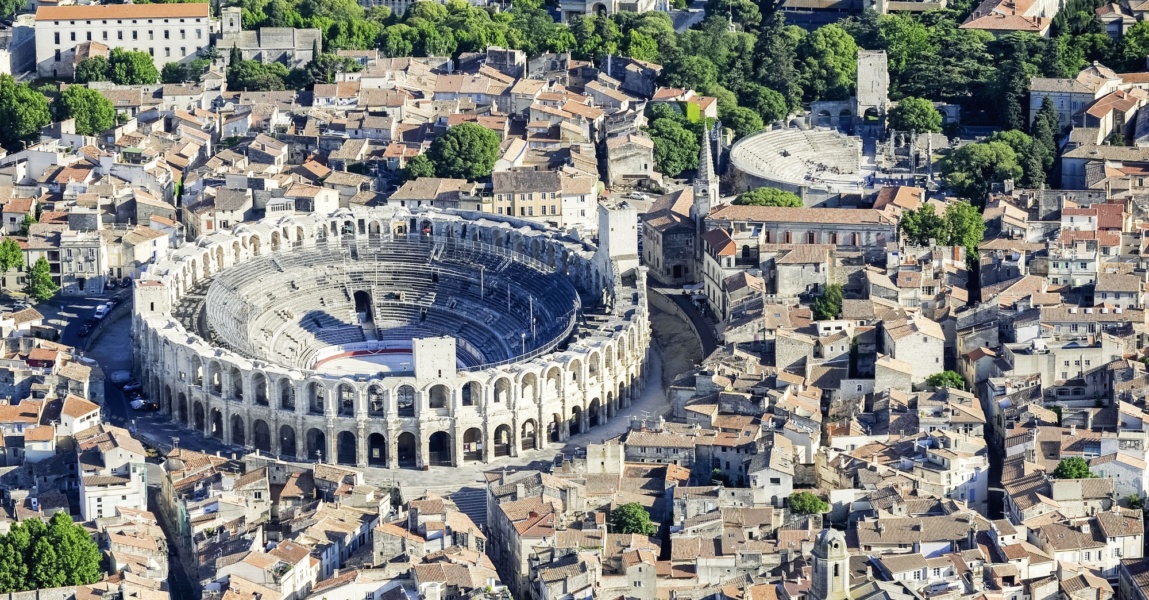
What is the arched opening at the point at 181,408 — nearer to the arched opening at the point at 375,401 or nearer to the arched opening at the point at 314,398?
the arched opening at the point at 314,398

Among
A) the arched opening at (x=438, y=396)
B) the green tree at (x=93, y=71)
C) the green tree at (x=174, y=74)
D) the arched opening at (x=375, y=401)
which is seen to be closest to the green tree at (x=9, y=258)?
the arched opening at (x=375, y=401)

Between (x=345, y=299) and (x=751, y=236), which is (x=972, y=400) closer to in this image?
(x=751, y=236)

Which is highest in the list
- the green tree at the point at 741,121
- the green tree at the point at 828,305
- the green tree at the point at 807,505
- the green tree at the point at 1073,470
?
the green tree at the point at 741,121

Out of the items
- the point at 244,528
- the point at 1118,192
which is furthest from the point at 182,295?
the point at 1118,192

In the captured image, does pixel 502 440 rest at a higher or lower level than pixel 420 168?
lower

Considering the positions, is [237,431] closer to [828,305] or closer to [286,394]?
[286,394]

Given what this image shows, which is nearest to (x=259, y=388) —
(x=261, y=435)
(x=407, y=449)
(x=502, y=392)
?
(x=261, y=435)
